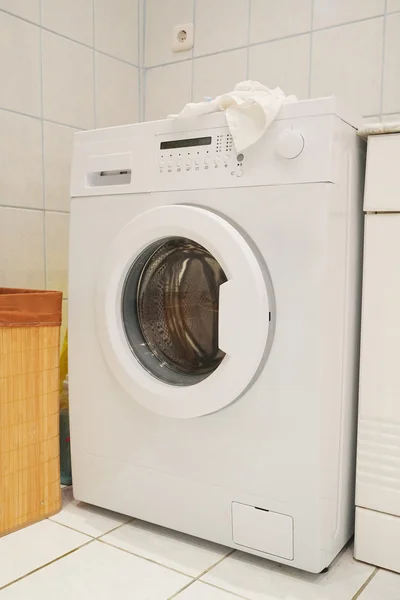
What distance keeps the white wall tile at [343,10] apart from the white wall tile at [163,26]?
0.47 m

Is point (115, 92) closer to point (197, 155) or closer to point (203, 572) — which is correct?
point (197, 155)

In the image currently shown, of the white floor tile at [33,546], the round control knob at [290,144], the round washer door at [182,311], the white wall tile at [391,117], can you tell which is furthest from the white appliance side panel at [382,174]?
the white floor tile at [33,546]

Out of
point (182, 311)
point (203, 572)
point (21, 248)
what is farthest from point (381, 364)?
point (21, 248)

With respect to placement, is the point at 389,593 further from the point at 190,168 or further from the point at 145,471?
the point at 190,168

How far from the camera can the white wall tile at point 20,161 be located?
1598 mm

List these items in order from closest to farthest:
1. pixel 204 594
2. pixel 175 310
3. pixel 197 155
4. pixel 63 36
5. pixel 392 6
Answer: pixel 204 594 → pixel 197 155 → pixel 175 310 → pixel 392 6 → pixel 63 36

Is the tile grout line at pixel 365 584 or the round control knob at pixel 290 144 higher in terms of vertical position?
the round control knob at pixel 290 144

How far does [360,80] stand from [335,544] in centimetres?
124

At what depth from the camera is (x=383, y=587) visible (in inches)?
43.1

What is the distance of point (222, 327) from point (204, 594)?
504 mm

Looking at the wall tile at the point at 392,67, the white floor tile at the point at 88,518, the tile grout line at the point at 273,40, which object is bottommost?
the white floor tile at the point at 88,518

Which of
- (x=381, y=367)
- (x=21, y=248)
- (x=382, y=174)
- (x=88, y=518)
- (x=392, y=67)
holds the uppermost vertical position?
(x=392, y=67)

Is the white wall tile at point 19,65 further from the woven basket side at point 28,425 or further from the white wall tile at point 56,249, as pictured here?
the woven basket side at point 28,425

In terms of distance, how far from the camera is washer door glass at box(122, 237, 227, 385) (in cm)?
125
